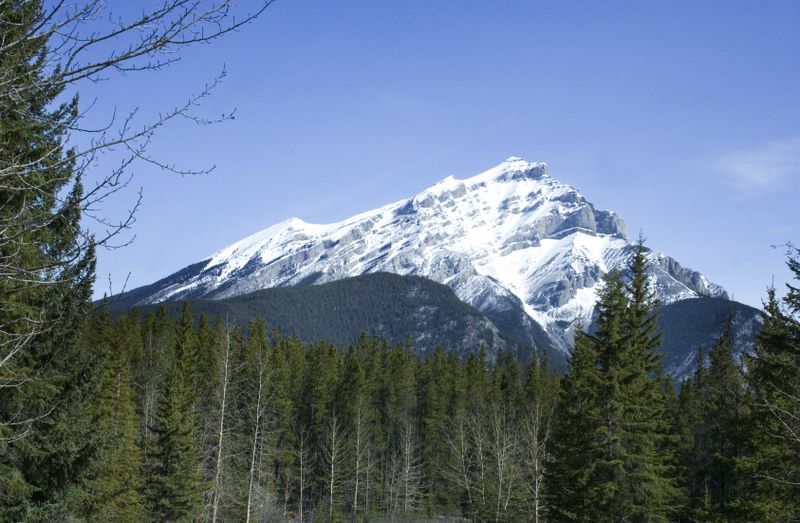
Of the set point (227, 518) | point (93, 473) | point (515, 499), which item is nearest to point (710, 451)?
point (515, 499)

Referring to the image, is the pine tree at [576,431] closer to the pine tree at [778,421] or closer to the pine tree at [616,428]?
the pine tree at [616,428]

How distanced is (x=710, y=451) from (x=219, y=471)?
30.5 metres

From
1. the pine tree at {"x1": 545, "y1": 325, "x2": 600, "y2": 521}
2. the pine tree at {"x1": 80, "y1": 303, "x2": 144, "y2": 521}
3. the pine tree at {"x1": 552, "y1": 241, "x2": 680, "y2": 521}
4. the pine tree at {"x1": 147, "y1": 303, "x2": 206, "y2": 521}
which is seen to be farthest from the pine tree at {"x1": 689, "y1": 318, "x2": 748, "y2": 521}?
the pine tree at {"x1": 147, "y1": 303, "x2": 206, "y2": 521}

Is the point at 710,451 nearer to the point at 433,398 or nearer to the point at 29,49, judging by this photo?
the point at 433,398

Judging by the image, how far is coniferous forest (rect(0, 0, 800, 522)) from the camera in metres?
7.56

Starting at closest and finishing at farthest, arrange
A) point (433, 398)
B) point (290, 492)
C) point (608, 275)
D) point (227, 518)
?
point (608, 275)
point (227, 518)
point (290, 492)
point (433, 398)

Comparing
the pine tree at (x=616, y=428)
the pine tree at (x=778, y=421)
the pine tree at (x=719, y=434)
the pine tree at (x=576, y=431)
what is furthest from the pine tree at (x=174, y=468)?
the pine tree at (x=778, y=421)

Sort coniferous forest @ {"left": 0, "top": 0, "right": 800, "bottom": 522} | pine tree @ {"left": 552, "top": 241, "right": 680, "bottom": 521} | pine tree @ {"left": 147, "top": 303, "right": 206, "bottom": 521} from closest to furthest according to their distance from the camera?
coniferous forest @ {"left": 0, "top": 0, "right": 800, "bottom": 522}, pine tree @ {"left": 552, "top": 241, "right": 680, "bottom": 521}, pine tree @ {"left": 147, "top": 303, "right": 206, "bottom": 521}

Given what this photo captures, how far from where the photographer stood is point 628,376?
22.8 m

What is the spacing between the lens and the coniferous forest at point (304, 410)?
7.56 metres

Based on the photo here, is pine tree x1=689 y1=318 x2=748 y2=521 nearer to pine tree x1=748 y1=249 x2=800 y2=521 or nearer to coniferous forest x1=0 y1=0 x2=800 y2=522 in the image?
coniferous forest x1=0 y1=0 x2=800 y2=522

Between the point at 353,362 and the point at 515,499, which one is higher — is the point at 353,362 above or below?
above

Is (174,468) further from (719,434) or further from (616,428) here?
(719,434)

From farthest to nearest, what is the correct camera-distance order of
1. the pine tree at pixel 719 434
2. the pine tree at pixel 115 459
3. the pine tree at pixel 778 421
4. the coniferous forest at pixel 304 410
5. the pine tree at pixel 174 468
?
the pine tree at pixel 174 468, the pine tree at pixel 719 434, the pine tree at pixel 115 459, the pine tree at pixel 778 421, the coniferous forest at pixel 304 410
